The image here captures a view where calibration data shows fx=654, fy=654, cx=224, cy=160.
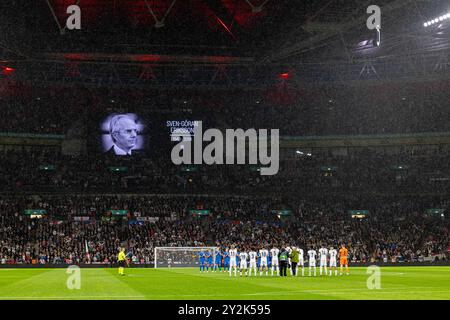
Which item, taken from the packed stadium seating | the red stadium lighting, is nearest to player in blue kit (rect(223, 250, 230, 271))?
the packed stadium seating

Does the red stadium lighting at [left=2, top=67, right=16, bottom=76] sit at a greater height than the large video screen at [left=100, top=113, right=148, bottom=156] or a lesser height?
greater

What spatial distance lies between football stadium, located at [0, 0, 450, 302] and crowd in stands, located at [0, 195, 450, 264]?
223 mm

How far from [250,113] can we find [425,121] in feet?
70.8

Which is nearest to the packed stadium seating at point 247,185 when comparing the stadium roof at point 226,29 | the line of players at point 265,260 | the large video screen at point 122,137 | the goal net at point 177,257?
the large video screen at point 122,137

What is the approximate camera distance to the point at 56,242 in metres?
60.6

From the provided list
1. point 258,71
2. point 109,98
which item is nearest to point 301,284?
point 258,71

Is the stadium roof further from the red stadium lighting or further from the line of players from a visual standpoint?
the line of players

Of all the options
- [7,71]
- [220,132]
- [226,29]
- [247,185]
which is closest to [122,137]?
[220,132]

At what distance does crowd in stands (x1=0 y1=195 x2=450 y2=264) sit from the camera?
60250 millimetres

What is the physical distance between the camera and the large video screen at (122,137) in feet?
254

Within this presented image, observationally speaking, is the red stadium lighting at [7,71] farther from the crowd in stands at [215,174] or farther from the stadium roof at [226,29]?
the crowd in stands at [215,174]

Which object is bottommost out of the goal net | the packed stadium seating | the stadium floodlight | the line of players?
the goal net

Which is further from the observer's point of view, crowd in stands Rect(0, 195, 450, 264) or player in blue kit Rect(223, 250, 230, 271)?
crowd in stands Rect(0, 195, 450, 264)
